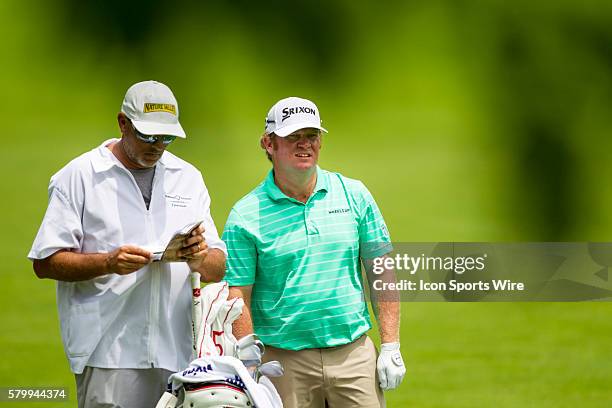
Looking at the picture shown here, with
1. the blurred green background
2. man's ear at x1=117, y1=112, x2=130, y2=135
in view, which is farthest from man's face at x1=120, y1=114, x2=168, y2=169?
the blurred green background

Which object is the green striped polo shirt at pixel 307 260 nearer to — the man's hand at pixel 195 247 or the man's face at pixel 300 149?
the man's face at pixel 300 149

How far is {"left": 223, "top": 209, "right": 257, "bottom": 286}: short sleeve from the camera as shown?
3.51m

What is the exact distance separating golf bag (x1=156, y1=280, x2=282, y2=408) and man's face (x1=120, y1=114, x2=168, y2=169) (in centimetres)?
31

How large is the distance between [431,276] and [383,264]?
5.69 feet

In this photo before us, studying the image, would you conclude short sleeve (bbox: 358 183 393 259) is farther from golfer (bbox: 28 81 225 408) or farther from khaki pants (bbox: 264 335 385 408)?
golfer (bbox: 28 81 225 408)

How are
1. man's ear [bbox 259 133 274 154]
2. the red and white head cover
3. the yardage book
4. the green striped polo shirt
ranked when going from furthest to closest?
man's ear [bbox 259 133 274 154]
the green striped polo shirt
the yardage book
the red and white head cover

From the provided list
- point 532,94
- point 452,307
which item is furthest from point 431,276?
point 532,94

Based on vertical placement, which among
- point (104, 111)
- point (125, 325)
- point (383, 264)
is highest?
point (104, 111)

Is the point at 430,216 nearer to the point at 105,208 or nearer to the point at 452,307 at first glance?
the point at 452,307

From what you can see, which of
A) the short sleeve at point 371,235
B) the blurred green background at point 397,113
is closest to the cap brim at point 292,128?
the short sleeve at point 371,235

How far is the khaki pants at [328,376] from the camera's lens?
11.5 ft

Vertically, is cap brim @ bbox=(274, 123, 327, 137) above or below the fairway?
above

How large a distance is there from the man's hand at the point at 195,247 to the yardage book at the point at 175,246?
0.01m

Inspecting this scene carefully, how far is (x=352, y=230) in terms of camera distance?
3.52 metres
